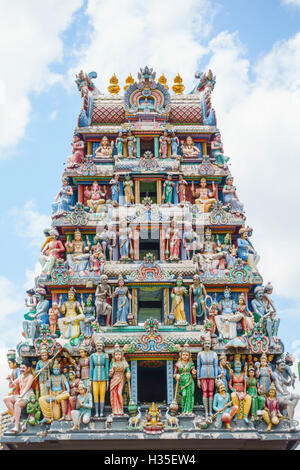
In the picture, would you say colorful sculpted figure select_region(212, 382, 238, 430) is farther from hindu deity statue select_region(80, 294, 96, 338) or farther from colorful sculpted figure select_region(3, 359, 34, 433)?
colorful sculpted figure select_region(3, 359, 34, 433)

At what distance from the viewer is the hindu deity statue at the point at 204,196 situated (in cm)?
2514

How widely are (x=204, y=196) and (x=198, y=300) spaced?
5.47 metres

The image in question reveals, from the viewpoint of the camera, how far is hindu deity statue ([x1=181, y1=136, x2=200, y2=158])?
26.8 meters

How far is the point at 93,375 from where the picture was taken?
19672 millimetres

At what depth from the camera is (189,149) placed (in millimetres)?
27016

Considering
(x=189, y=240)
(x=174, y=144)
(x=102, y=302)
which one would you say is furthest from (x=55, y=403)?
(x=174, y=144)

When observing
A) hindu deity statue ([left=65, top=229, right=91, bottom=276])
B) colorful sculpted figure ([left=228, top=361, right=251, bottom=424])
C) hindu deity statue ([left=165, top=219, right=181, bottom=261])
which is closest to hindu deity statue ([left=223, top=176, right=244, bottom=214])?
hindu deity statue ([left=165, top=219, right=181, bottom=261])

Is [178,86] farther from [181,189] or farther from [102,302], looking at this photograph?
[102,302]

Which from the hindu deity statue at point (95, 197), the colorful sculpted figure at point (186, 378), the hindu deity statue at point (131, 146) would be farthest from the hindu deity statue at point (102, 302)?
the hindu deity statue at point (131, 146)

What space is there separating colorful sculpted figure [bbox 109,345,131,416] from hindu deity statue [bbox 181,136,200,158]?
34.2 feet

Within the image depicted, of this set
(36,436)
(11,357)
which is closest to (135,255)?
(11,357)

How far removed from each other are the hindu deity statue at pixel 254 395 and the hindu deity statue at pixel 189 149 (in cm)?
1040

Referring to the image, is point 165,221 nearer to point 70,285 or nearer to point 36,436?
point 70,285
